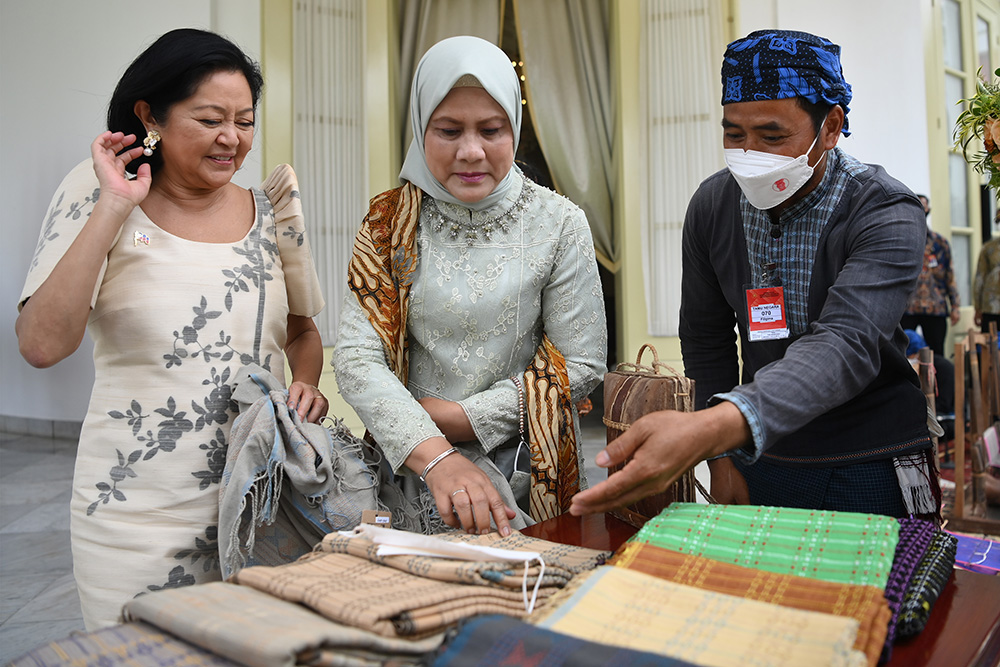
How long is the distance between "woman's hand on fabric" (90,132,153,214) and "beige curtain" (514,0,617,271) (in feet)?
16.1

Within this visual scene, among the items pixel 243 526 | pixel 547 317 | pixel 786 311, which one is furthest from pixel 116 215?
pixel 786 311

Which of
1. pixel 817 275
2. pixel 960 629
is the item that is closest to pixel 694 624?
pixel 960 629

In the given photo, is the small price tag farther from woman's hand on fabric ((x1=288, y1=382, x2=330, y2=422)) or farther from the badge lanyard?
the badge lanyard

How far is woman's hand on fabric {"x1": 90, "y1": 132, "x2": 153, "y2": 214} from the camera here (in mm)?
1480

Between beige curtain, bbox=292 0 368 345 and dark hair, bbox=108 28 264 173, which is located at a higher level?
beige curtain, bbox=292 0 368 345

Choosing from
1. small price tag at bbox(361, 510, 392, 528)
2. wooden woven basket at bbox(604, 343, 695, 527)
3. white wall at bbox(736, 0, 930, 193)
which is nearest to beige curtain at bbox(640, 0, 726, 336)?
white wall at bbox(736, 0, 930, 193)

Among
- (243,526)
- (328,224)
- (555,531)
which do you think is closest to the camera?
(555,531)

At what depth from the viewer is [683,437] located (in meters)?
1.06

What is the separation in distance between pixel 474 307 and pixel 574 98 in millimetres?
5164

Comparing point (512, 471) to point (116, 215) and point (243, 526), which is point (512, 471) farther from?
point (116, 215)

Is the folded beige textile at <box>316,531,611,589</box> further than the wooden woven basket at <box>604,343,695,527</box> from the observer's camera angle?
No

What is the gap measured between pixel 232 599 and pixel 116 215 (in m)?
0.90

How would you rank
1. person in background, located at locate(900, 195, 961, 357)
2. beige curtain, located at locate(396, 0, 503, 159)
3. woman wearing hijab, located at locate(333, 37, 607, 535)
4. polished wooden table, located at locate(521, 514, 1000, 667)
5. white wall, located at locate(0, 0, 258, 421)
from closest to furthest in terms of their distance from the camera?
polished wooden table, located at locate(521, 514, 1000, 667) → woman wearing hijab, located at locate(333, 37, 607, 535) → white wall, located at locate(0, 0, 258, 421) → beige curtain, located at locate(396, 0, 503, 159) → person in background, located at locate(900, 195, 961, 357)

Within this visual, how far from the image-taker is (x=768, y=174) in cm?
142
